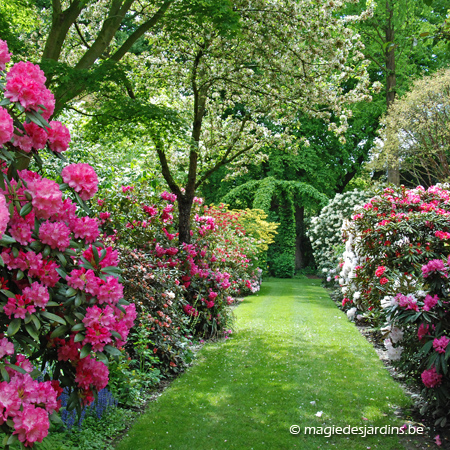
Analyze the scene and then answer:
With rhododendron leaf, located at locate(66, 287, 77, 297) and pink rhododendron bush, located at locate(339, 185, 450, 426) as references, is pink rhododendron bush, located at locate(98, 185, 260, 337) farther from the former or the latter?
rhododendron leaf, located at locate(66, 287, 77, 297)

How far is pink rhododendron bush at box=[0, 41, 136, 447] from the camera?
5.24ft

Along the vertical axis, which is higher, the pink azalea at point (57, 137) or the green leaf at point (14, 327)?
the pink azalea at point (57, 137)

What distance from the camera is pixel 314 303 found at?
35.4 feet

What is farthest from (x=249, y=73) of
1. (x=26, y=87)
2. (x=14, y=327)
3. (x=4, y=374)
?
(x=4, y=374)

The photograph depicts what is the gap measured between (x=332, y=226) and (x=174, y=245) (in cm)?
856

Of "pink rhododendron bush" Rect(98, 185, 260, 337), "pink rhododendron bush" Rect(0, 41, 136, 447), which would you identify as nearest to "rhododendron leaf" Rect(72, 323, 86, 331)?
Answer: "pink rhododendron bush" Rect(0, 41, 136, 447)

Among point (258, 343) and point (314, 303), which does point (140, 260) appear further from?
point (314, 303)

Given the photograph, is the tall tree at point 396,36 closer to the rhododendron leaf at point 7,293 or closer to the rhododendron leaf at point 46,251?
the rhododendron leaf at point 46,251

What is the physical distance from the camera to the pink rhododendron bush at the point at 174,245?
577cm

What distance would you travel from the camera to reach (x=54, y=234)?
69.9 inches

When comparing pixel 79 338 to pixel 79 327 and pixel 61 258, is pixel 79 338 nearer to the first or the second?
pixel 79 327

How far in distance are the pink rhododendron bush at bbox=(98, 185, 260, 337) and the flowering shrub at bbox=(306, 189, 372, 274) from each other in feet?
18.7

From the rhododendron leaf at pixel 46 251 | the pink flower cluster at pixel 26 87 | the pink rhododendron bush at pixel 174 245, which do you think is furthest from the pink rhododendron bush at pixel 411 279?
the pink flower cluster at pixel 26 87

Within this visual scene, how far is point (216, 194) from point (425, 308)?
53.3ft
